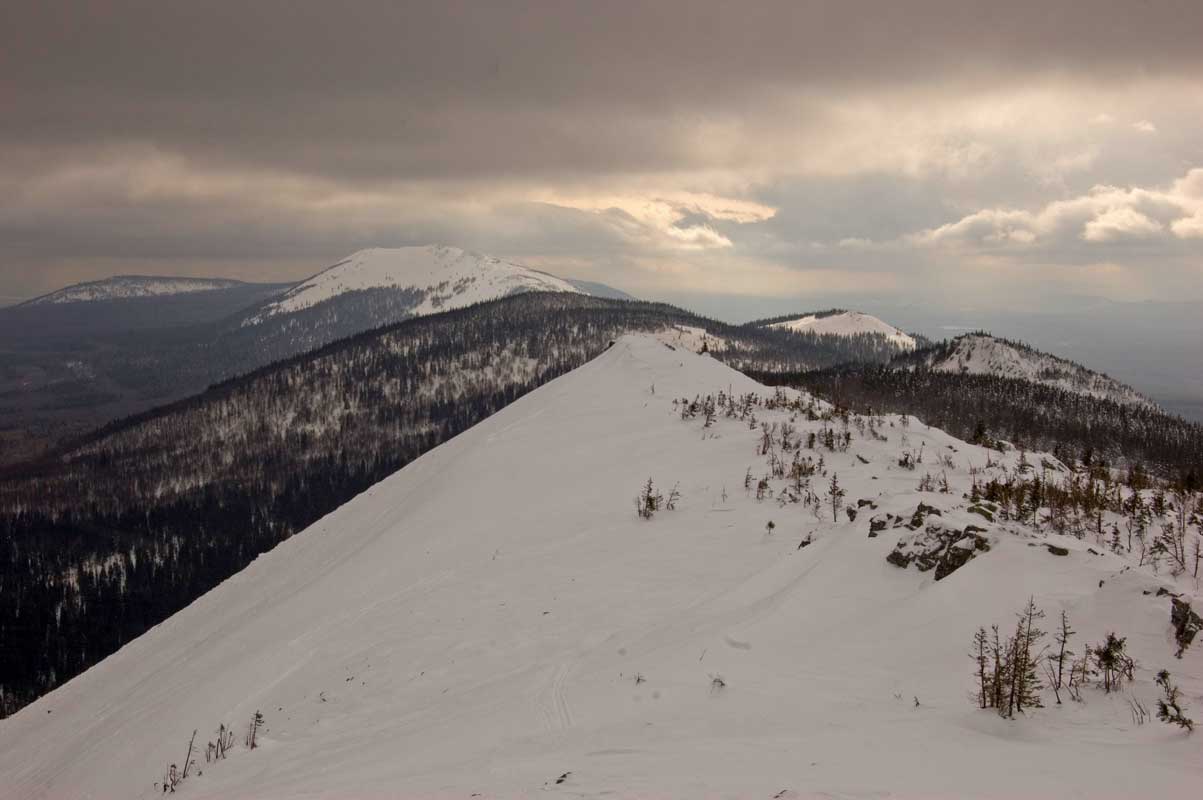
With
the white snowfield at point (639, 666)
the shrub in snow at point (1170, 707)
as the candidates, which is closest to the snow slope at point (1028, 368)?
the white snowfield at point (639, 666)

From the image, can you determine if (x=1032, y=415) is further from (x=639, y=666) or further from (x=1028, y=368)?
(x=639, y=666)

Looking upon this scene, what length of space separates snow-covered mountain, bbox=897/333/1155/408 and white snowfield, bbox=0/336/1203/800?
13800cm

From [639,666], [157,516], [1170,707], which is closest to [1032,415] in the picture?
[1170,707]

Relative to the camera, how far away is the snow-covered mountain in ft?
436

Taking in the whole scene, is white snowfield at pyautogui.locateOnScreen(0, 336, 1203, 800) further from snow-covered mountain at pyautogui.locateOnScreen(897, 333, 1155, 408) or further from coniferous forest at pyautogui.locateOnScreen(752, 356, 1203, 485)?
snow-covered mountain at pyautogui.locateOnScreen(897, 333, 1155, 408)

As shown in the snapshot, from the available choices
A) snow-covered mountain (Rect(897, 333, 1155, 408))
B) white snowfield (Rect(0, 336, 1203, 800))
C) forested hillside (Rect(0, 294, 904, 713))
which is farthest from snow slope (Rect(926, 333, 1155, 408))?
white snowfield (Rect(0, 336, 1203, 800))

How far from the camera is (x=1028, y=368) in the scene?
137 meters

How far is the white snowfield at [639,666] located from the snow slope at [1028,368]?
13789 cm

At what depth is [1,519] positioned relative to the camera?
151250mm

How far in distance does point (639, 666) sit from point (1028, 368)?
161 m

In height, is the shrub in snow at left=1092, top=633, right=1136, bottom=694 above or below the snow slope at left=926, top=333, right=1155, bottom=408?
below

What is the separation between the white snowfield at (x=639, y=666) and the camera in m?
5.38

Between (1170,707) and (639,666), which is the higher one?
(1170,707)

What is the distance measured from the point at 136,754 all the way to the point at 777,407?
59.3 feet
